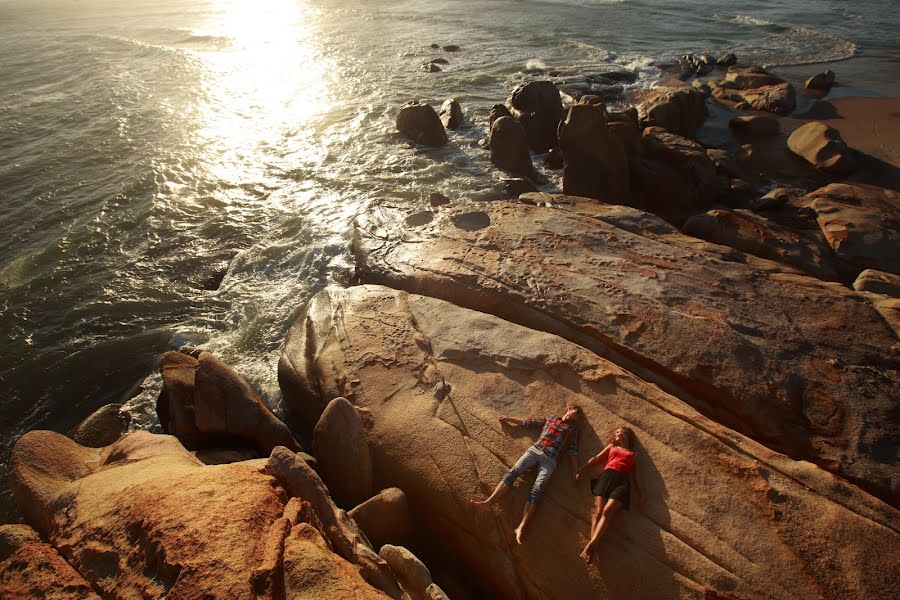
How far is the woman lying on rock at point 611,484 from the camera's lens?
4.15 metres

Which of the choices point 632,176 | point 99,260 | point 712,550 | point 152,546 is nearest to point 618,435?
point 712,550

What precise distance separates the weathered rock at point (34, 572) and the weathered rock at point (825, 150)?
14513 millimetres

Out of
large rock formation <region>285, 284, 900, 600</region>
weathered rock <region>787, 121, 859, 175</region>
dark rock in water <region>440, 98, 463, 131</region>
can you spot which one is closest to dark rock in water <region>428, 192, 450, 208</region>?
large rock formation <region>285, 284, 900, 600</region>

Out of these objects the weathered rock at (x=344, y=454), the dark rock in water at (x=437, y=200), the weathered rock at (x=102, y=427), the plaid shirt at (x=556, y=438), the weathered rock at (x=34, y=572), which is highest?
the weathered rock at (x=34, y=572)

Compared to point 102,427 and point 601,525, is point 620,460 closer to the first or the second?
point 601,525

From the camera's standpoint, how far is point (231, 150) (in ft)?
45.7

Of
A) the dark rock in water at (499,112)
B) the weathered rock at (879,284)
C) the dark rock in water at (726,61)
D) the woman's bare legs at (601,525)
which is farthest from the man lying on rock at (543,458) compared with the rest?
the dark rock in water at (726,61)

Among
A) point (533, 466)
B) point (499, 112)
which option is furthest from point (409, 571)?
point (499, 112)

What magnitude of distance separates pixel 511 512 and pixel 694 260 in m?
4.30

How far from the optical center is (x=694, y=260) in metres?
6.70

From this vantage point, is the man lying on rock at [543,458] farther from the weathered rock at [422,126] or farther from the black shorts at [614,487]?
the weathered rock at [422,126]

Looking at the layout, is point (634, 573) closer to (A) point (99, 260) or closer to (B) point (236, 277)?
(B) point (236, 277)

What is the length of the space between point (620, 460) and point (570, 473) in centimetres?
48

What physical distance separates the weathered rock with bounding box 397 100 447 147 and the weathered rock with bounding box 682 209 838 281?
7.34 metres
